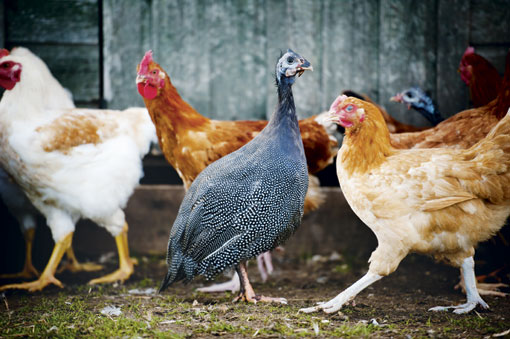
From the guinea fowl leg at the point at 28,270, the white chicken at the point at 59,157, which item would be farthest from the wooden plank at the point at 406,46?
the guinea fowl leg at the point at 28,270

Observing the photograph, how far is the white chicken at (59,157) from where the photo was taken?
12.7 feet

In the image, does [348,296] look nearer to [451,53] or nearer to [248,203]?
[248,203]

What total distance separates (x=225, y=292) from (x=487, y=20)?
331 centimetres

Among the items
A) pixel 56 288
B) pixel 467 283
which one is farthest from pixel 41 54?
pixel 467 283

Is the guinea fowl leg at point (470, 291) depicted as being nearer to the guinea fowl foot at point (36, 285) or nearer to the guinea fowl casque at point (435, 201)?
the guinea fowl casque at point (435, 201)

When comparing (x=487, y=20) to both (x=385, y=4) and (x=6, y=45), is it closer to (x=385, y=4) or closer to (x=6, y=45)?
(x=385, y=4)

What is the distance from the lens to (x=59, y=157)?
3.89 meters

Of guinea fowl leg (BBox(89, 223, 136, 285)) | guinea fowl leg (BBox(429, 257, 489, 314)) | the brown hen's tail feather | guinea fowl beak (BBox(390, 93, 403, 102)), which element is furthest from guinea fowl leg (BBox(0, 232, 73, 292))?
guinea fowl beak (BBox(390, 93, 403, 102))

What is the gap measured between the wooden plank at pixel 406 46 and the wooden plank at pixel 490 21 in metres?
0.35

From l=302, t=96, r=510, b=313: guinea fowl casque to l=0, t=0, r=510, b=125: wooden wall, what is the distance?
1769 millimetres

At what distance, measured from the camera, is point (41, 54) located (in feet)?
15.5

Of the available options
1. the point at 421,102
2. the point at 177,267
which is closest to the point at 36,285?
the point at 177,267

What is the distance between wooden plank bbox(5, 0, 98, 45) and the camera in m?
4.66

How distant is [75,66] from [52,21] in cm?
45
